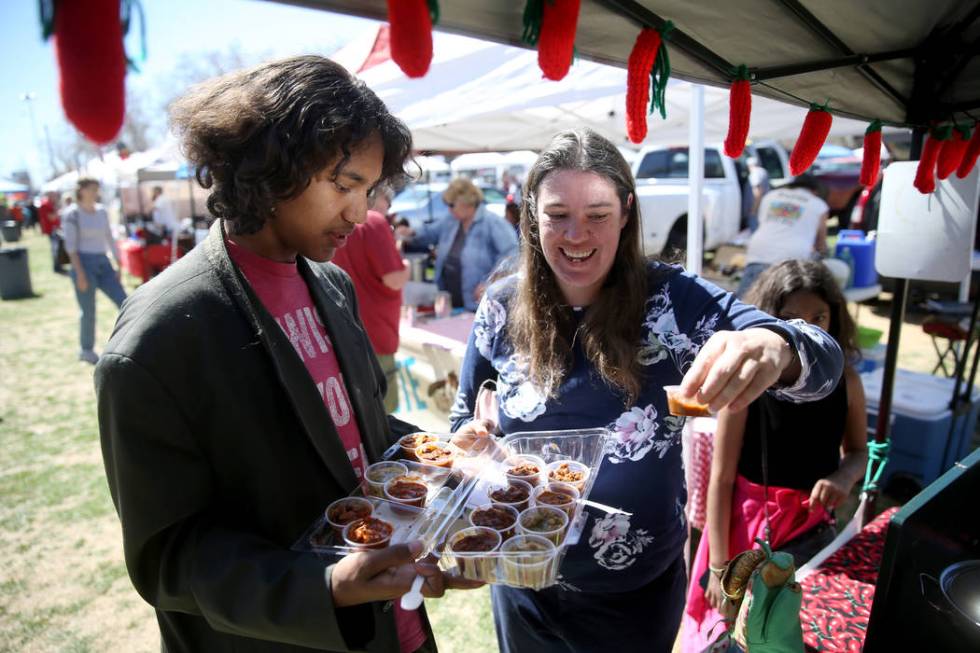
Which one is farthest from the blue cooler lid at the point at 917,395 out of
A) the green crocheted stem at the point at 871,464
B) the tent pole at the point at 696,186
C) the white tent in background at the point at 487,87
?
the white tent in background at the point at 487,87

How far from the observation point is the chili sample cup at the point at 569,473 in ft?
5.08

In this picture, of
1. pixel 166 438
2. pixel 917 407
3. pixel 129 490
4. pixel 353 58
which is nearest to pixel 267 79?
pixel 166 438

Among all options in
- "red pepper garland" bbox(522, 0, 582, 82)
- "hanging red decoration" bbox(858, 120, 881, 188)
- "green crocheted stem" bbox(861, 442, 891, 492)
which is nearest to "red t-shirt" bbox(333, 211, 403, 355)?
"hanging red decoration" bbox(858, 120, 881, 188)

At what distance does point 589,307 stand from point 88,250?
327 inches

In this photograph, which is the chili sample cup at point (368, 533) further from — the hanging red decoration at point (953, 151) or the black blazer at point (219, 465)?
the hanging red decoration at point (953, 151)

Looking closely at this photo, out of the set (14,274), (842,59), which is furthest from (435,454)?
(14,274)

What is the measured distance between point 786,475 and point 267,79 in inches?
85.9

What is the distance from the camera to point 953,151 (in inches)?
92.3

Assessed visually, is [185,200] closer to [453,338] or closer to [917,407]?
[453,338]

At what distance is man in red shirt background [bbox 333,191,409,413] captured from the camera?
383cm

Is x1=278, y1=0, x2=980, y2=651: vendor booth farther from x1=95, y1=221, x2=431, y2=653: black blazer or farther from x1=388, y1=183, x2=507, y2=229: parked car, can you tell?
x1=388, y1=183, x2=507, y2=229: parked car

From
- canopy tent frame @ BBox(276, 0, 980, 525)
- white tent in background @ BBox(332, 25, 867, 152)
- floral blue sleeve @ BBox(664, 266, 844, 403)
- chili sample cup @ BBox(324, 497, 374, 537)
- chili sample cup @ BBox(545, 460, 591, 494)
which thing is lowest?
chili sample cup @ BBox(545, 460, 591, 494)

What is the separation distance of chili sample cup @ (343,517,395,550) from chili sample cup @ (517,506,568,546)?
325mm

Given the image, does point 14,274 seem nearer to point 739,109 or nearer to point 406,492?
point 406,492
